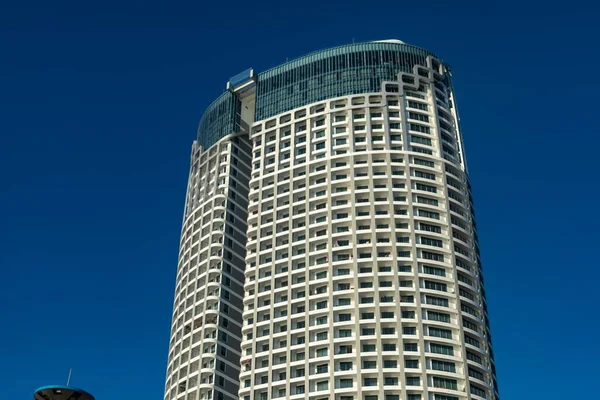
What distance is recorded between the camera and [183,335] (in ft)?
360

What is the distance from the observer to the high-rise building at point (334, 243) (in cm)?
9362

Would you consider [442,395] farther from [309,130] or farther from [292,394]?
[309,130]

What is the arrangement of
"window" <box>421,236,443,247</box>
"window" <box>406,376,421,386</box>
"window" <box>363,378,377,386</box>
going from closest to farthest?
"window" <box>406,376,421,386</box>
"window" <box>363,378,377,386</box>
"window" <box>421,236,443,247</box>

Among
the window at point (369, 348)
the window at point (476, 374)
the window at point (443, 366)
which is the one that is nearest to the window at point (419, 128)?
the window at point (369, 348)

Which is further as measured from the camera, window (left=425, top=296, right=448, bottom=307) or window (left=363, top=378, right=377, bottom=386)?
window (left=425, top=296, right=448, bottom=307)

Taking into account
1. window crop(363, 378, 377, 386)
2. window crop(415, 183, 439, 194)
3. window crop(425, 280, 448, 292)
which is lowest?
window crop(363, 378, 377, 386)

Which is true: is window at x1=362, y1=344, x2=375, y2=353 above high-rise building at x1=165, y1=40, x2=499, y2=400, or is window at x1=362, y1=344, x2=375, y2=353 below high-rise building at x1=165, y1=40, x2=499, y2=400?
below

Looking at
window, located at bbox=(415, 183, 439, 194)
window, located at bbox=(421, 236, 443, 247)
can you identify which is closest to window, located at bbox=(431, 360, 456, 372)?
window, located at bbox=(421, 236, 443, 247)

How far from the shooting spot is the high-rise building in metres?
93.6

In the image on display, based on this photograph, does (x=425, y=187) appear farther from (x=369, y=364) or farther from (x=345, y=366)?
(x=345, y=366)

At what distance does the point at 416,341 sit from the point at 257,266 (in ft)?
86.2

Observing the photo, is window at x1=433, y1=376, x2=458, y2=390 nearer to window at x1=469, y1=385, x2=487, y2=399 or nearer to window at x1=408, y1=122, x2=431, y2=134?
window at x1=469, y1=385, x2=487, y2=399

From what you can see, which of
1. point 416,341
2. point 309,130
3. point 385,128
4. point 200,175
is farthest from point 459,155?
point 200,175

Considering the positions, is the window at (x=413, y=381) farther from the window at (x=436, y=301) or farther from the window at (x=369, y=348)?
the window at (x=436, y=301)
